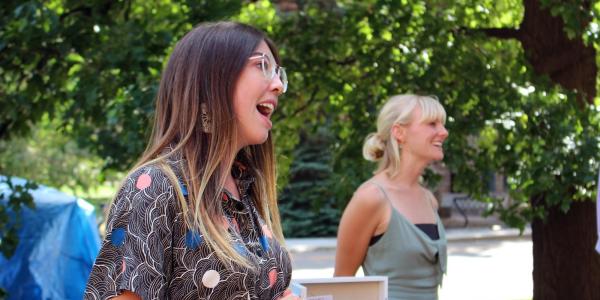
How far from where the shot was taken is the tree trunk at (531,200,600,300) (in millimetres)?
7273

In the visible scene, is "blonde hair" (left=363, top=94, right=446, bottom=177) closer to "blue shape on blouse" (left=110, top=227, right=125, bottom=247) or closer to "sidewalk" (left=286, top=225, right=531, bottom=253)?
"blue shape on blouse" (left=110, top=227, right=125, bottom=247)

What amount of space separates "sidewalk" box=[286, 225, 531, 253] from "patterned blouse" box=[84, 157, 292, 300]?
1738 cm

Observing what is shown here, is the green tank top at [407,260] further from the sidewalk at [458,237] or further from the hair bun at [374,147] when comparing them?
the sidewalk at [458,237]

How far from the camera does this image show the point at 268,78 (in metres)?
2.21

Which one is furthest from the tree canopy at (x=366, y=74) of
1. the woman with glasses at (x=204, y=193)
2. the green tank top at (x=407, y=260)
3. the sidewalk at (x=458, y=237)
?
the sidewalk at (x=458, y=237)

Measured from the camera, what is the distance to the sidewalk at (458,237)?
2064cm

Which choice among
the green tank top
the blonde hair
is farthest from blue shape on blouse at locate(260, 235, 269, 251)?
the blonde hair

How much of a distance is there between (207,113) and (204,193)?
191 mm

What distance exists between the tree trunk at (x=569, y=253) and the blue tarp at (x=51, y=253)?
3.76 m

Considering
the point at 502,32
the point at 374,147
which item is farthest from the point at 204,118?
the point at 502,32

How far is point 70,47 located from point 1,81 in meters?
0.84

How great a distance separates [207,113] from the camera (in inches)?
84.9

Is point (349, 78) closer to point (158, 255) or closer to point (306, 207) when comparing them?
point (158, 255)

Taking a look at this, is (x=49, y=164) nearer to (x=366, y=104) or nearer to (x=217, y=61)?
(x=366, y=104)
